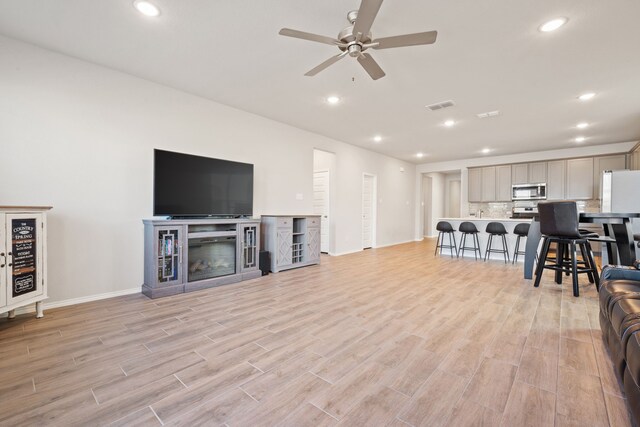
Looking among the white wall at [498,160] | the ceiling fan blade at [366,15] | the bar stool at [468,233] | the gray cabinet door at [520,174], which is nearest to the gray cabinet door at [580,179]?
the white wall at [498,160]

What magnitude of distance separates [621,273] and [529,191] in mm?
6348

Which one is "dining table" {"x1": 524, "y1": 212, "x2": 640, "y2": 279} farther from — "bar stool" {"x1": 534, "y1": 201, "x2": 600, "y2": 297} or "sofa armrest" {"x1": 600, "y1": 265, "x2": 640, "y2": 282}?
"sofa armrest" {"x1": 600, "y1": 265, "x2": 640, "y2": 282}

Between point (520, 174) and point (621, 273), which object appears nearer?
point (621, 273)

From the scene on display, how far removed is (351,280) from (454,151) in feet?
18.0

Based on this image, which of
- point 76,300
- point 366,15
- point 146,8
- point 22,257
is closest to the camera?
point 366,15

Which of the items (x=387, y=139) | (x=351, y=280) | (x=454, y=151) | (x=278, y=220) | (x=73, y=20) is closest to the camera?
(x=73, y=20)

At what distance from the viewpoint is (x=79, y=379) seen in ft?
5.55

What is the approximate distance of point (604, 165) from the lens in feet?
21.6

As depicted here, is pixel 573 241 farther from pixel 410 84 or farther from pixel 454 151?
pixel 454 151

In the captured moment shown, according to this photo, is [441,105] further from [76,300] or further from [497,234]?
[76,300]

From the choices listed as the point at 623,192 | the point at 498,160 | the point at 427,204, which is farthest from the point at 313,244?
the point at 427,204

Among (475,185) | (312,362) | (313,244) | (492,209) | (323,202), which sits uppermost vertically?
(475,185)

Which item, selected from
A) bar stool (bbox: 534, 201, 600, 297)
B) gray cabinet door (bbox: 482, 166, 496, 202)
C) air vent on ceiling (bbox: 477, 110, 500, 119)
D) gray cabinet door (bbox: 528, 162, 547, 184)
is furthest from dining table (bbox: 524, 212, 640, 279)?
gray cabinet door (bbox: 482, 166, 496, 202)

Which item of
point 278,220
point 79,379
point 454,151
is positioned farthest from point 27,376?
point 454,151
